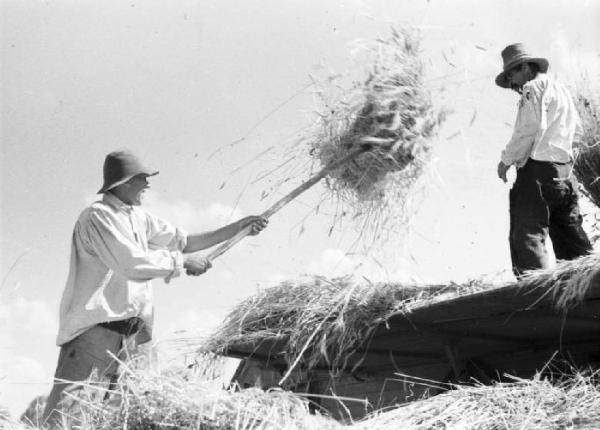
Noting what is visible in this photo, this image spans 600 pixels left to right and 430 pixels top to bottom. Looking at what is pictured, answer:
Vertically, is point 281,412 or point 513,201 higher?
point 513,201

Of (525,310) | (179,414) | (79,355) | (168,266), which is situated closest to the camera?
(179,414)

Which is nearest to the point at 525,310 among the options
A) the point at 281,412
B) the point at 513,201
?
the point at 513,201

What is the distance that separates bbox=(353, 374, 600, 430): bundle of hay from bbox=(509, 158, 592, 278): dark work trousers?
1.36 meters

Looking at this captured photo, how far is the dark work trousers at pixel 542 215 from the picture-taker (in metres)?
4.91

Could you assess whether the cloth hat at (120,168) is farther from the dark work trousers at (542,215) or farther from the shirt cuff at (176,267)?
the dark work trousers at (542,215)

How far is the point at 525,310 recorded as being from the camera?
417 centimetres

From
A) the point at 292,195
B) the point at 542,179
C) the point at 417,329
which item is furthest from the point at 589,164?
the point at 417,329

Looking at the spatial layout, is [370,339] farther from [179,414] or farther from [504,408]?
[179,414]

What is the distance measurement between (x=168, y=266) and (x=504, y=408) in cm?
214

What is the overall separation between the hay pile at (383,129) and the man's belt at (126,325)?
1555mm

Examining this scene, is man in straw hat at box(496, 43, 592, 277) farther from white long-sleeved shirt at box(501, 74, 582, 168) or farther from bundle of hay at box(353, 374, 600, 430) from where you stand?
bundle of hay at box(353, 374, 600, 430)

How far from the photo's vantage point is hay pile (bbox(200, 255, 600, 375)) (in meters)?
4.39

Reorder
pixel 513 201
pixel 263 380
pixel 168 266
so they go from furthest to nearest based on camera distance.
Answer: pixel 263 380, pixel 513 201, pixel 168 266

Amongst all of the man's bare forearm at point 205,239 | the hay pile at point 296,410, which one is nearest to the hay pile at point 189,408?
the hay pile at point 296,410
